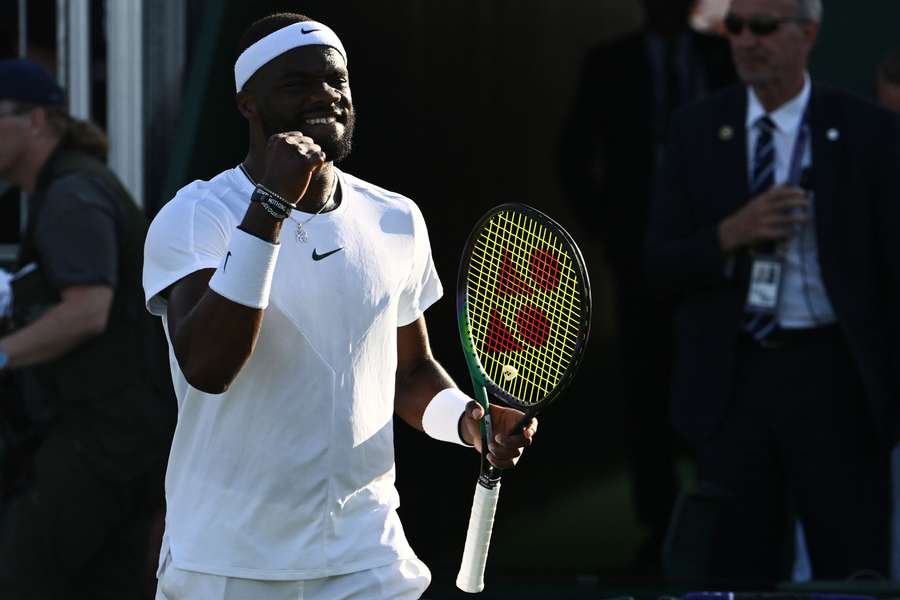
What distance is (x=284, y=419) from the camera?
298cm

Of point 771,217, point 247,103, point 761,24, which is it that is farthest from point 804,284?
point 247,103

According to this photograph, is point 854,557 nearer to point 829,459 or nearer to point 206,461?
point 829,459

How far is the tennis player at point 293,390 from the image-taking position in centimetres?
296

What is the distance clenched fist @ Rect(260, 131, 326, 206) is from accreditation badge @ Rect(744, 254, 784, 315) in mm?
2293

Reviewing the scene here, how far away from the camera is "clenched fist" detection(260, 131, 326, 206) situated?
9.18 feet

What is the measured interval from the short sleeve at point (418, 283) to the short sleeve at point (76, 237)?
183 centimetres

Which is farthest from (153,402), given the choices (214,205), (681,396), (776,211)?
(214,205)

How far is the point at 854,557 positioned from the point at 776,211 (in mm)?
997

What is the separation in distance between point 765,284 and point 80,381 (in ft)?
6.45

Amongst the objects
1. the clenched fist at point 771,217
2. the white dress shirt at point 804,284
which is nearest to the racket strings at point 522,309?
the clenched fist at point 771,217

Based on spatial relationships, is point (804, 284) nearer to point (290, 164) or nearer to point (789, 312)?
point (789, 312)

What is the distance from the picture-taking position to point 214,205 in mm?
2986

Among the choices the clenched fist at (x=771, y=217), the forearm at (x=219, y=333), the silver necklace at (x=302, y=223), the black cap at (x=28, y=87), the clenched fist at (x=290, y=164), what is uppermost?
the clenched fist at (x=290, y=164)

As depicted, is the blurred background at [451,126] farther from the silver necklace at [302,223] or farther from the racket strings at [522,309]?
the silver necklace at [302,223]
